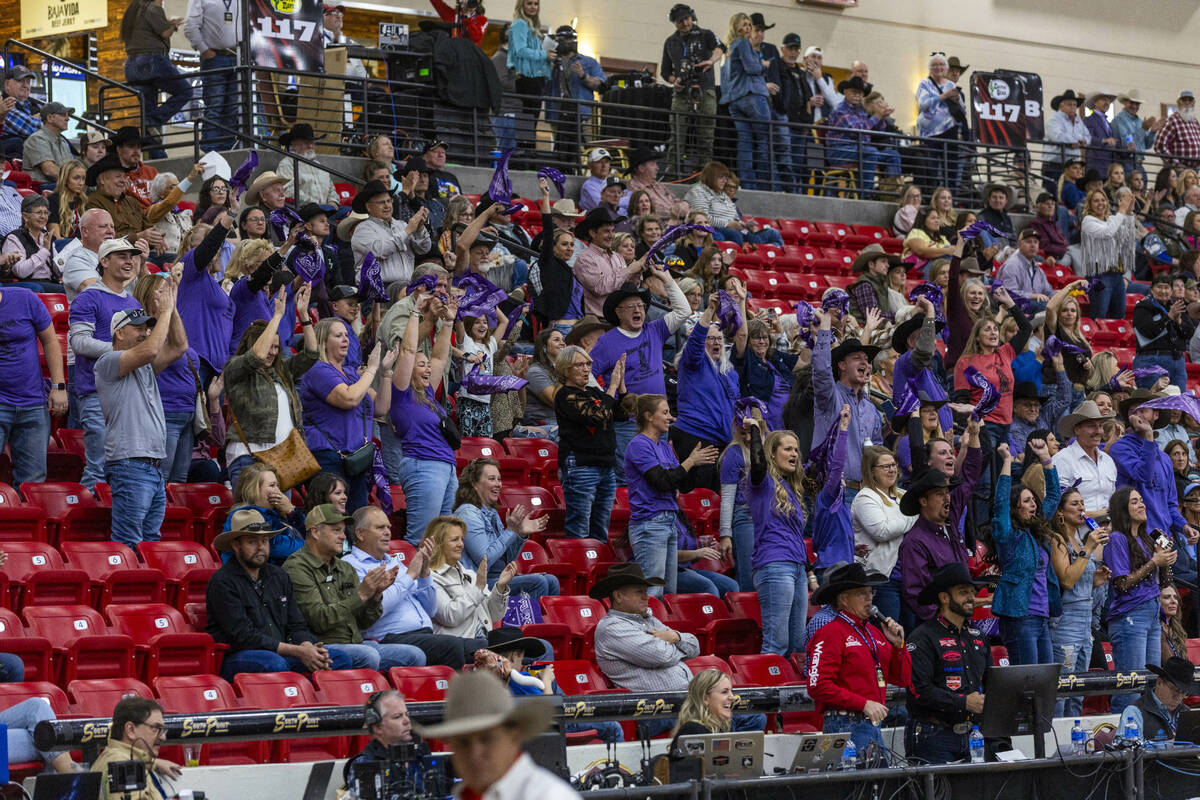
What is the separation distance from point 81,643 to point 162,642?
13.7 inches

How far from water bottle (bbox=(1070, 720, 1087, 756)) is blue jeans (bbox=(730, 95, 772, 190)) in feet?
33.3

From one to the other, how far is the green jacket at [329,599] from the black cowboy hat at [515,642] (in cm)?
57

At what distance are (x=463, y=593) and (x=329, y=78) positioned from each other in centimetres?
789

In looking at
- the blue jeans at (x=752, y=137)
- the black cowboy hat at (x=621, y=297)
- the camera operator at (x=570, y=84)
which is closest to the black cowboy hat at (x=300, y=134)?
the black cowboy hat at (x=621, y=297)

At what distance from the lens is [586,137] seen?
18422 mm

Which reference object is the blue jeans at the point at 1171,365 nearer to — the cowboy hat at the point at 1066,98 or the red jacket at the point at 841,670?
the cowboy hat at the point at 1066,98

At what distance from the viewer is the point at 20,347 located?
31.0 ft

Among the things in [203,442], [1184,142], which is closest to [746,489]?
[203,442]

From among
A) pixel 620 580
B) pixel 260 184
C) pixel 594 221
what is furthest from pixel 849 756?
pixel 260 184

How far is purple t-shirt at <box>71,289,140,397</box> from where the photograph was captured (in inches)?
368

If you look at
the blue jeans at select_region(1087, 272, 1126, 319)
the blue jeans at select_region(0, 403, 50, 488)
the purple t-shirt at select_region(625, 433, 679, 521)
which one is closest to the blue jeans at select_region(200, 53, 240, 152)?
the blue jeans at select_region(0, 403, 50, 488)

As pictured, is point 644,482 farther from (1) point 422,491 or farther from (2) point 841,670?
(2) point 841,670

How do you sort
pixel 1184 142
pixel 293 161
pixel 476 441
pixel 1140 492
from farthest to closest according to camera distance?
1. pixel 1184 142
2. pixel 293 161
3. pixel 1140 492
4. pixel 476 441

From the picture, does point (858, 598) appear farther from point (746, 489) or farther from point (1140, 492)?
point (1140, 492)
